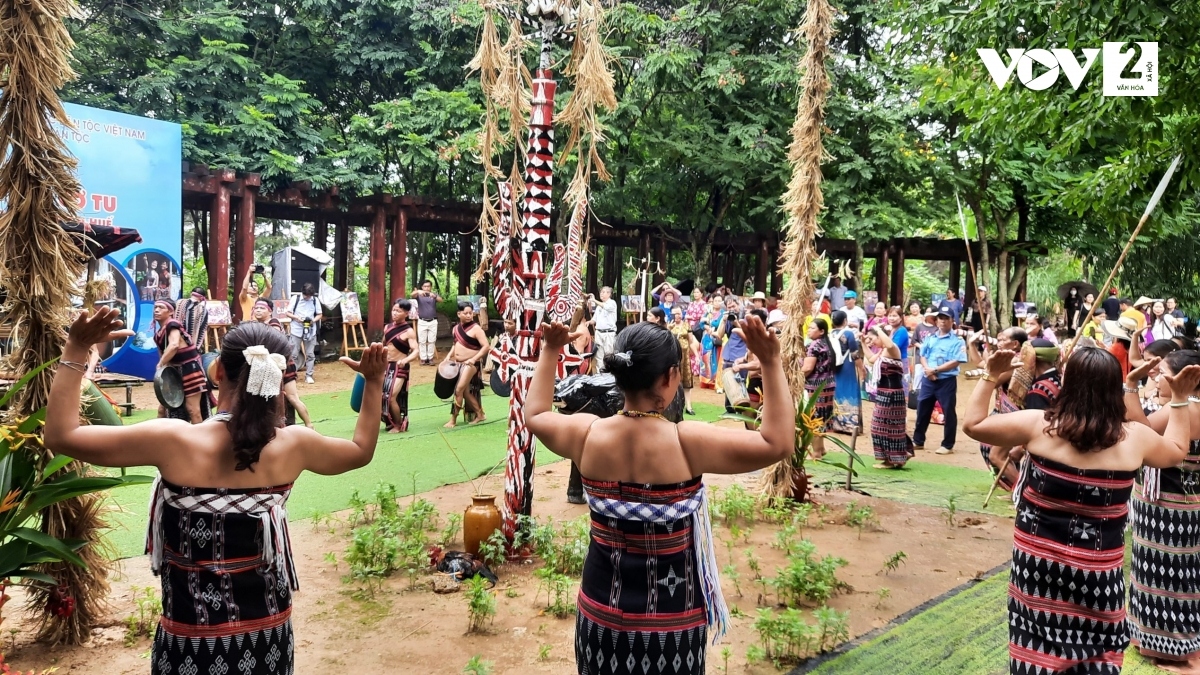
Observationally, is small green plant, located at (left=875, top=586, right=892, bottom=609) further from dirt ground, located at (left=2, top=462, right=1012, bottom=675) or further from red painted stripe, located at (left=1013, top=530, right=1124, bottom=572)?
red painted stripe, located at (left=1013, top=530, right=1124, bottom=572)

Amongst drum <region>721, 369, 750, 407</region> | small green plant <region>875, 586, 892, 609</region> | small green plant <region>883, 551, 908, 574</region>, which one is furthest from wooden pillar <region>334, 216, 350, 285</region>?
small green plant <region>875, 586, 892, 609</region>

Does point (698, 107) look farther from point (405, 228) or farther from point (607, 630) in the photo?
point (607, 630)

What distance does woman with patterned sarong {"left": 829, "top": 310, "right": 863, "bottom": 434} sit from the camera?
10.7 metres

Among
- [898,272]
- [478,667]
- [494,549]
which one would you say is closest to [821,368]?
[494,549]

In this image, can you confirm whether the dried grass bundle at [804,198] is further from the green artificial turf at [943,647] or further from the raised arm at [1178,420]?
the raised arm at [1178,420]

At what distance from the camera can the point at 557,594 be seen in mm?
4914

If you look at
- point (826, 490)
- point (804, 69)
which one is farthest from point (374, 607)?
point (804, 69)

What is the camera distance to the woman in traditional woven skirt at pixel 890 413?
30.1 feet

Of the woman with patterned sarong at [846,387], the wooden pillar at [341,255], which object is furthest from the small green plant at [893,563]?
the wooden pillar at [341,255]

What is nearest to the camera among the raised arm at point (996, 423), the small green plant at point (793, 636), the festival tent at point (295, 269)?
the raised arm at point (996, 423)

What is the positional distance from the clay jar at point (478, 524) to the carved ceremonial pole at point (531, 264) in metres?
0.11

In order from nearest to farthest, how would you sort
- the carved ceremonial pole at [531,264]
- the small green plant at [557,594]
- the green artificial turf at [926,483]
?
the small green plant at [557,594] < the carved ceremonial pole at [531,264] < the green artificial turf at [926,483]

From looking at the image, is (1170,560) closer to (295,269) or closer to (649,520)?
(649,520)

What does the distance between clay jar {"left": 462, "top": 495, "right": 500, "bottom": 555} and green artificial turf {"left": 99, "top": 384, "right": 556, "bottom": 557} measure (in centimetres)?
179
